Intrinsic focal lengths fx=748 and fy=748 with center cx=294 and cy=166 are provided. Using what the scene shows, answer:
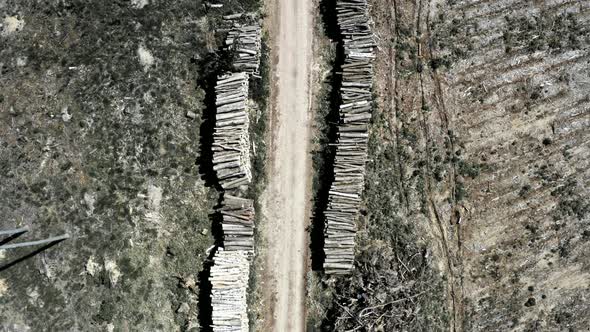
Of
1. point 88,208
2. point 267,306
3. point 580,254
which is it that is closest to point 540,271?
point 580,254

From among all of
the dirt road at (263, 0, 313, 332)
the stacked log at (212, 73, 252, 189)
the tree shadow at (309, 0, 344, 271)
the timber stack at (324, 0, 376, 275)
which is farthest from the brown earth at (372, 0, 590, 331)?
the stacked log at (212, 73, 252, 189)

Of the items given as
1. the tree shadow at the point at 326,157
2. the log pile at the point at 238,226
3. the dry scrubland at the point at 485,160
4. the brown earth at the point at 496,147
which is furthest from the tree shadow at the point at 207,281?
the brown earth at the point at 496,147

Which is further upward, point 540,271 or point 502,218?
point 502,218

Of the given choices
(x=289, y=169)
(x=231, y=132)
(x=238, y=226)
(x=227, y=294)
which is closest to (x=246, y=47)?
(x=231, y=132)

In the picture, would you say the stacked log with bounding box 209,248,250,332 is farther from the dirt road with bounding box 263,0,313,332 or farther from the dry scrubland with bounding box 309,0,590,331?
the dry scrubland with bounding box 309,0,590,331

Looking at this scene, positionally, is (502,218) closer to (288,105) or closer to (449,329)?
(449,329)
